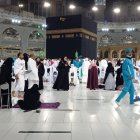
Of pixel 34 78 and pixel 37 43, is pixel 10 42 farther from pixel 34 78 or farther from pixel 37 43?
pixel 34 78

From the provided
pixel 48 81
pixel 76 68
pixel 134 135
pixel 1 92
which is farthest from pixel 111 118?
pixel 48 81

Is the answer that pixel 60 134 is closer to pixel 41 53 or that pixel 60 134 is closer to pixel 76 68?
pixel 76 68

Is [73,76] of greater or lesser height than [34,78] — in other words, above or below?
below

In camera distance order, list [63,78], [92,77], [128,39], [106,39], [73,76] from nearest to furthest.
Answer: [63,78] → [92,77] → [73,76] → [128,39] → [106,39]

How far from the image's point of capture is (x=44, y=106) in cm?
686

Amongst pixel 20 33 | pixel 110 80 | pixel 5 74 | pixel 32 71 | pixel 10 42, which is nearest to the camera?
pixel 5 74

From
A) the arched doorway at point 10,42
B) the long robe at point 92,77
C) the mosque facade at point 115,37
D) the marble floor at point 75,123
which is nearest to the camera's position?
the marble floor at point 75,123

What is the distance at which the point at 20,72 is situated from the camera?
317 inches

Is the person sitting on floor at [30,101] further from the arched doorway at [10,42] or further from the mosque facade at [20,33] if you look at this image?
the arched doorway at [10,42]

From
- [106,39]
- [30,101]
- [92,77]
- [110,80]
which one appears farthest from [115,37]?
[30,101]

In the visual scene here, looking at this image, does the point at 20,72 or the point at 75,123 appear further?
the point at 20,72

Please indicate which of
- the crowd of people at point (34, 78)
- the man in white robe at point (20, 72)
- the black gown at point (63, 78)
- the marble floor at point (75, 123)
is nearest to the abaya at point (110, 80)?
the crowd of people at point (34, 78)

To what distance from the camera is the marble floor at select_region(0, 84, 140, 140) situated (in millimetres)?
4230

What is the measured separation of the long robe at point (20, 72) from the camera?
26.1 feet
